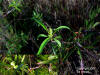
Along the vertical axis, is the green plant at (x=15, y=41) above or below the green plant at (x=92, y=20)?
below

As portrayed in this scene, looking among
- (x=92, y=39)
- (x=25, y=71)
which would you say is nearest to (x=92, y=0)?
(x=92, y=39)

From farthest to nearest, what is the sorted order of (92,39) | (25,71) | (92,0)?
(92,0) < (92,39) < (25,71)

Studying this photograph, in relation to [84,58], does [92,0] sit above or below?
above

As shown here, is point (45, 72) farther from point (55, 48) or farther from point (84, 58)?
point (84, 58)

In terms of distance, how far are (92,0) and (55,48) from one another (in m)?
0.73

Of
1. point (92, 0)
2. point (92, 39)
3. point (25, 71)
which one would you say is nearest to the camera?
point (25, 71)

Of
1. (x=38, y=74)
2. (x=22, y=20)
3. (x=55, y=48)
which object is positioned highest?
(x=22, y=20)

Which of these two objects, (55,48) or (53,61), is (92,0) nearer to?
(55,48)

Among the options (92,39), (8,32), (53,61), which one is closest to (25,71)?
(53,61)

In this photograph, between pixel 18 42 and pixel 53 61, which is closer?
pixel 53 61

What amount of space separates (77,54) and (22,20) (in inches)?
29.0

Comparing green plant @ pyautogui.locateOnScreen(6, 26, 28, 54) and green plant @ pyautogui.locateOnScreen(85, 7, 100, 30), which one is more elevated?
green plant @ pyautogui.locateOnScreen(85, 7, 100, 30)

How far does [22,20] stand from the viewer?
4.51ft

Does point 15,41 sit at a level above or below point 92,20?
below
